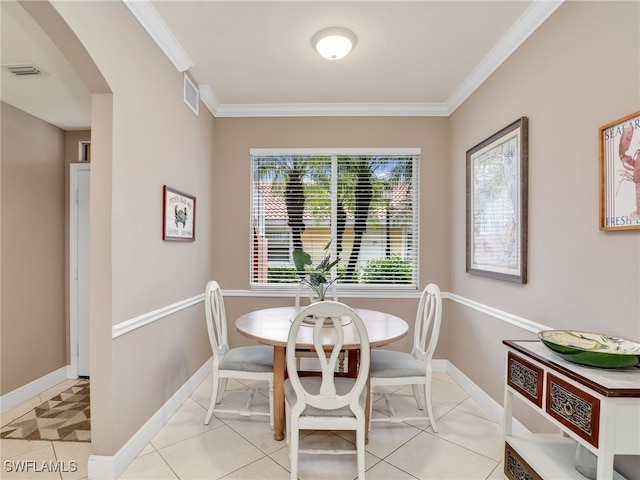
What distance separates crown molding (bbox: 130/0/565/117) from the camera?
207 centimetres

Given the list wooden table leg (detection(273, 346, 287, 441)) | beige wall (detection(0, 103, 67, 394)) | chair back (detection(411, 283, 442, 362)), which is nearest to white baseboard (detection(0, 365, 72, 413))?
beige wall (detection(0, 103, 67, 394))

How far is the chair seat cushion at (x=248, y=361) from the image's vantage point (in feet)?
7.76

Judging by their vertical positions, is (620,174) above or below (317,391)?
above

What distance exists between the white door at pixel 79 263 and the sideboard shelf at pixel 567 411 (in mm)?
3732

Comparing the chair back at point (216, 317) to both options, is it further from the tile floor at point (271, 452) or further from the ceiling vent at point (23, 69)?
the ceiling vent at point (23, 69)

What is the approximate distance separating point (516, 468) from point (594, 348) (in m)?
0.75

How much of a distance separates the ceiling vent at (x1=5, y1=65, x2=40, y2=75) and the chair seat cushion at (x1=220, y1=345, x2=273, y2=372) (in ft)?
8.09

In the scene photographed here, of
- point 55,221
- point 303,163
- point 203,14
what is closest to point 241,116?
point 303,163

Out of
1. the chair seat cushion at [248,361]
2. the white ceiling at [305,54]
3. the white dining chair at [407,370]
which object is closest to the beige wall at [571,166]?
the white ceiling at [305,54]

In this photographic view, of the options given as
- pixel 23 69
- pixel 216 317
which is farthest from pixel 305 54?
pixel 216 317

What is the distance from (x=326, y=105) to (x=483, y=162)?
5.42ft

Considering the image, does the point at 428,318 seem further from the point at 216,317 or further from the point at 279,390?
the point at 216,317

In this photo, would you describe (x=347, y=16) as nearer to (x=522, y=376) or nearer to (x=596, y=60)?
(x=596, y=60)

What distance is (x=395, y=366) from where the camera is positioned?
234 centimetres
